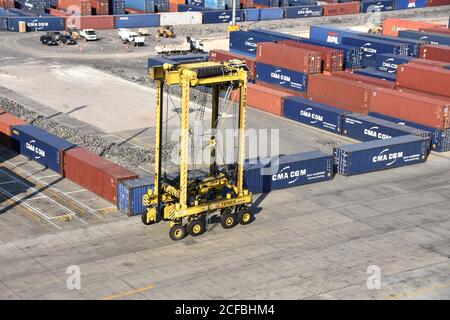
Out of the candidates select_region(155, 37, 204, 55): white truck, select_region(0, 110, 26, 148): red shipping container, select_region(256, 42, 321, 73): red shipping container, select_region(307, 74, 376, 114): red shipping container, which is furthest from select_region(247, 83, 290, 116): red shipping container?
select_region(0, 110, 26, 148): red shipping container

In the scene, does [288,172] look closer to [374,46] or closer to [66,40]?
[374,46]

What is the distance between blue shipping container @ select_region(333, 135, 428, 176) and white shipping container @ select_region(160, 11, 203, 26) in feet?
229

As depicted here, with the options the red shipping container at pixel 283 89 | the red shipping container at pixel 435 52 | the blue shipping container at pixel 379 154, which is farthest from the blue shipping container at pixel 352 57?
the blue shipping container at pixel 379 154

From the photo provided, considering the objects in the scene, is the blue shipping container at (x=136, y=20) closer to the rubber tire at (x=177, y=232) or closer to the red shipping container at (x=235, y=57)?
the red shipping container at (x=235, y=57)

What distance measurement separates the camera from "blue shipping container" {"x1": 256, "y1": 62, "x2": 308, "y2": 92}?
82312mm

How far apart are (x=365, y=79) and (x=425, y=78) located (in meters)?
7.04

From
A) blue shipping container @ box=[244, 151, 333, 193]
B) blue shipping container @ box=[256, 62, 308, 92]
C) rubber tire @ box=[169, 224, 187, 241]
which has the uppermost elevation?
blue shipping container @ box=[256, 62, 308, 92]

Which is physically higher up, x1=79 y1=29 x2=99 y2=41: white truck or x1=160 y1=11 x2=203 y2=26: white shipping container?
x1=160 y1=11 x2=203 y2=26: white shipping container

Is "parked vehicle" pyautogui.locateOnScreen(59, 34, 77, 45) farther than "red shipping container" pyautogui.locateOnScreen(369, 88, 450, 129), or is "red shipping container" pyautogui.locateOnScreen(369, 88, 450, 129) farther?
"parked vehicle" pyautogui.locateOnScreen(59, 34, 77, 45)

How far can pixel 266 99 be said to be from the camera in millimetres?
80062

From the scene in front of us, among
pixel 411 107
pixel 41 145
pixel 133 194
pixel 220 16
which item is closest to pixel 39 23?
pixel 220 16

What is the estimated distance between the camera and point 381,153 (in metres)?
62.4

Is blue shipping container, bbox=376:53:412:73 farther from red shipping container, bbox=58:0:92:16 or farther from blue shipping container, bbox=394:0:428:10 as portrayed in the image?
blue shipping container, bbox=394:0:428:10

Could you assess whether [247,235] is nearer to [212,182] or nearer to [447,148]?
[212,182]
